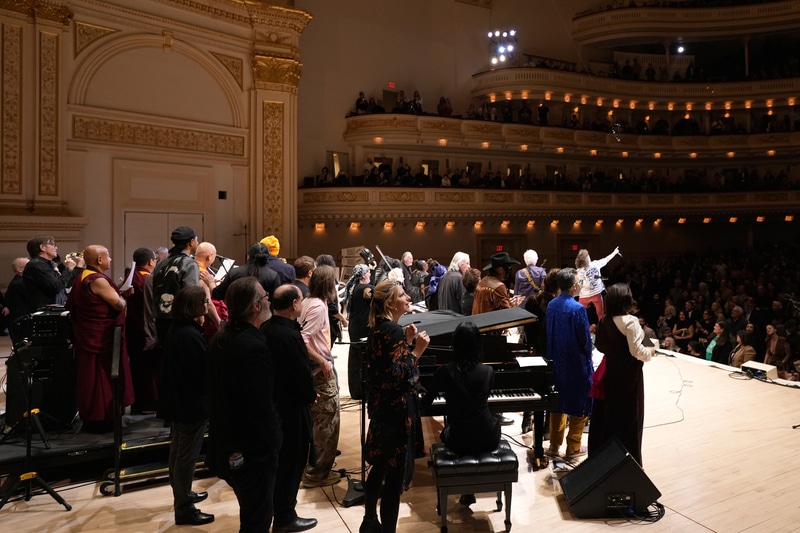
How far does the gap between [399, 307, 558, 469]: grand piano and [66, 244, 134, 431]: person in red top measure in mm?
2625

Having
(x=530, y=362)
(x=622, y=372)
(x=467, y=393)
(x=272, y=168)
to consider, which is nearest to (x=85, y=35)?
(x=272, y=168)

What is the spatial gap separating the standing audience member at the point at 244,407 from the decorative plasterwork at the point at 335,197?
550 inches

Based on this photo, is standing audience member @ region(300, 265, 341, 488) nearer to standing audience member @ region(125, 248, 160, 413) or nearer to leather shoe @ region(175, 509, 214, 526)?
leather shoe @ region(175, 509, 214, 526)

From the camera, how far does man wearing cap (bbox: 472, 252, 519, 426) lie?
618cm

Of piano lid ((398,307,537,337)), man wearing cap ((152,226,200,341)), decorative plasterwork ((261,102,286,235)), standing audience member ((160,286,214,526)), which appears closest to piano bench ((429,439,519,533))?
piano lid ((398,307,537,337))

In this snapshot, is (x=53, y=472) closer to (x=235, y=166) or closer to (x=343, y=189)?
(x=235, y=166)

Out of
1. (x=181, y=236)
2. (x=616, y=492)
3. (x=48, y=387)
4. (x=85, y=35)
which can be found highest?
(x=85, y=35)

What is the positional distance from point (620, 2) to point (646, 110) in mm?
4684

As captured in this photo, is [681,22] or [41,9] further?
[681,22]

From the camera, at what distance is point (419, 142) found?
18.8m

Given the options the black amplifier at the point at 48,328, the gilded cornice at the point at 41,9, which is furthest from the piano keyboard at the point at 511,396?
the gilded cornice at the point at 41,9

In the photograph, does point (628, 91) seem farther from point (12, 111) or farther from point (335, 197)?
point (12, 111)

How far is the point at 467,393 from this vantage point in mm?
3824

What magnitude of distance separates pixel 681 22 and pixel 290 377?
2560cm
